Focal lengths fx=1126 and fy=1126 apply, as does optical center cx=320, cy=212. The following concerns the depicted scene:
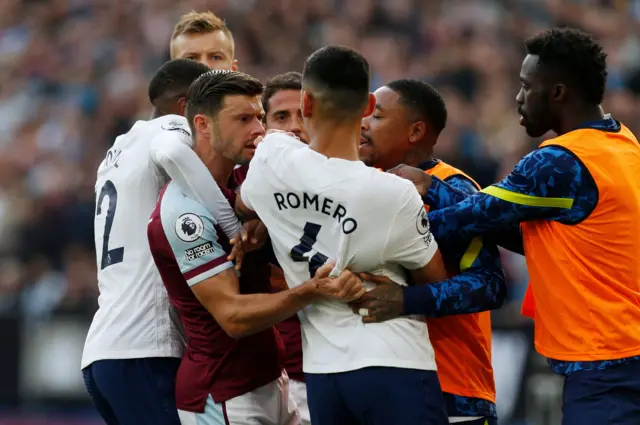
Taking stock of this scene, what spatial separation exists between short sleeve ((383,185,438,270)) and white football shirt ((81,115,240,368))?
122 cm

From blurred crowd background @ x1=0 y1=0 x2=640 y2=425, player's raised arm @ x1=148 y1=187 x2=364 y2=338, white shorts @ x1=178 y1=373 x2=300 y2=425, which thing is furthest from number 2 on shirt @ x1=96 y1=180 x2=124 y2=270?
blurred crowd background @ x1=0 y1=0 x2=640 y2=425

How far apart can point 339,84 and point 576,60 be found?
1.03 metres

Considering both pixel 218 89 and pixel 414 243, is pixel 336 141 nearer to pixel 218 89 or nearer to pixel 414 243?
pixel 414 243

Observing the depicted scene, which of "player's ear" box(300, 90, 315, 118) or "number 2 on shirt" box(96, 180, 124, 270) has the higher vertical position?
"player's ear" box(300, 90, 315, 118)

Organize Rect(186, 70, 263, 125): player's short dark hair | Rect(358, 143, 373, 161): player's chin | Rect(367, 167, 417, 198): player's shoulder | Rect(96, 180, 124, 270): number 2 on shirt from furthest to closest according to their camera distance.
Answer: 1. Rect(96, 180, 124, 270): number 2 on shirt
2. Rect(358, 143, 373, 161): player's chin
3. Rect(186, 70, 263, 125): player's short dark hair
4. Rect(367, 167, 417, 198): player's shoulder

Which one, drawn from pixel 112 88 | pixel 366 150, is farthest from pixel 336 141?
pixel 112 88

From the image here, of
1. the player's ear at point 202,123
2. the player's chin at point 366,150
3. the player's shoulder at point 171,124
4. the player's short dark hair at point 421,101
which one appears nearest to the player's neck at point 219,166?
the player's ear at point 202,123

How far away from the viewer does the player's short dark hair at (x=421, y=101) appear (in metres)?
5.02

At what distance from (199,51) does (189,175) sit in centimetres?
234

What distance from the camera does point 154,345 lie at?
17.0ft

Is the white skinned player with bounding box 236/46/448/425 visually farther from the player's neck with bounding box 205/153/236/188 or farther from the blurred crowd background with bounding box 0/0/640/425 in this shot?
the blurred crowd background with bounding box 0/0/640/425

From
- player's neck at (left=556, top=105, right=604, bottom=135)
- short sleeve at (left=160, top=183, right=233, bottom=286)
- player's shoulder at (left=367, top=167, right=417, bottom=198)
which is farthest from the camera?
player's neck at (left=556, top=105, right=604, bottom=135)

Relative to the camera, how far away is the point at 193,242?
4594 mm

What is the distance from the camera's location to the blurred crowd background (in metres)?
9.92
